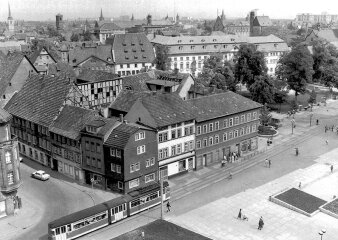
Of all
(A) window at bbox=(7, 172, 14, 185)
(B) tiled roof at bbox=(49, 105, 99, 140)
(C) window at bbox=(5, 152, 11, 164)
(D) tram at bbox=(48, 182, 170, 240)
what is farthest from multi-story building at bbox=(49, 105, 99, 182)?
(D) tram at bbox=(48, 182, 170, 240)

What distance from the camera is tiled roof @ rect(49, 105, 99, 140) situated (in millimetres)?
67812

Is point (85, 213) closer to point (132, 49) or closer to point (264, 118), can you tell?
point (264, 118)

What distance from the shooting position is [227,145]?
78.9 m

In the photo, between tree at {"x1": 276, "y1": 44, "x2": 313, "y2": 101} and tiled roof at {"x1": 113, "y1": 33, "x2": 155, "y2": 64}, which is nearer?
tree at {"x1": 276, "y1": 44, "x2": 313, "y2": 101}

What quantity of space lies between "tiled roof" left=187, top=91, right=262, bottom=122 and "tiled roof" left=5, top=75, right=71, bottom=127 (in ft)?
73.4

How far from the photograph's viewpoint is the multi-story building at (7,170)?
184 ft

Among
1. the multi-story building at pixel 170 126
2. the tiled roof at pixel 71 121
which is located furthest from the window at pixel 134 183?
the tiled roof at pixel 71 121

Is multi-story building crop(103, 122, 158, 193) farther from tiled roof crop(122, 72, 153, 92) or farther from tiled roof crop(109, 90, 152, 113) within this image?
tiled roof crop(122, 72, 153, 92)

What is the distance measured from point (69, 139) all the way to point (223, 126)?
87.9ft

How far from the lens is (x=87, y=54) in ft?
448

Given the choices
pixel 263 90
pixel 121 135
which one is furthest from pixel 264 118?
pixel 121 135

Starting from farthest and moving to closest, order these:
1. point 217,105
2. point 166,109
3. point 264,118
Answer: point 264,118 < point 217,105 < point 166,109

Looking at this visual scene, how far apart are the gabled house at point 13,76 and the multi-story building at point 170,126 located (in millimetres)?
31538

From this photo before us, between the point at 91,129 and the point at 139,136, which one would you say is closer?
the point at 139,136
